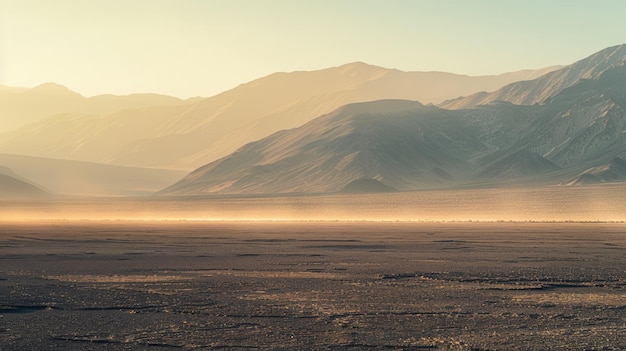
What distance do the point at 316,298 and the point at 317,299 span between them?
0.17 m

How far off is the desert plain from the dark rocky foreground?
4 centimetres

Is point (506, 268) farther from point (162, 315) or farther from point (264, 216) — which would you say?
point (264, 216)

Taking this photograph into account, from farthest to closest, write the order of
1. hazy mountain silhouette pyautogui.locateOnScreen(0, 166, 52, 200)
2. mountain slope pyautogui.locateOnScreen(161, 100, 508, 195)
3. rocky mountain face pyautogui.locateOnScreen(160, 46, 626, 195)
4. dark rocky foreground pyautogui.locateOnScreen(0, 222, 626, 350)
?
hazy mountain silhouette pyautogui.locateOnScreen(0, 166, 52, 200) < mountain slope pyautogui.locateOnScreen(161, 100, 508, 195) < rocky mountain face pyautogui.locateOnScreen(160, 46, 626, 195) < dark rocky foreground pyautogui.locateOnScreen(0, 222, 626, 350)

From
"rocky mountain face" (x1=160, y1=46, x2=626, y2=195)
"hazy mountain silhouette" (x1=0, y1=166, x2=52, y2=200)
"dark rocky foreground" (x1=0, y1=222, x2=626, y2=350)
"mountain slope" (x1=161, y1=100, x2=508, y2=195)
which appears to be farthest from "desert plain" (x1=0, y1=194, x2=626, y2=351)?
"hazy mountain silhouette" (x1=0, y1=166, x2=52, y2=200)

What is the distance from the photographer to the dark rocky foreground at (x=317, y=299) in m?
16.4

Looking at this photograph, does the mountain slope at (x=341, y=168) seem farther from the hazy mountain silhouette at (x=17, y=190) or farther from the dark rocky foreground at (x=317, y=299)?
the dark rocky foreground at (x=317, y=299)

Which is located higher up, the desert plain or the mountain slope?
the mountain slope

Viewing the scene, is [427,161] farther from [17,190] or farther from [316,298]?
[316,298]

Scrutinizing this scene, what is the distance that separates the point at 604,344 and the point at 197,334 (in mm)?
7624

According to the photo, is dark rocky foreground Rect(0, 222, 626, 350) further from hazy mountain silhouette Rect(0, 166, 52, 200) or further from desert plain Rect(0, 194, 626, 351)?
hazy mountain silhouette Rect(0, 166, 52, 200)

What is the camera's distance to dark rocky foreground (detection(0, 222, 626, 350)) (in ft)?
53.7

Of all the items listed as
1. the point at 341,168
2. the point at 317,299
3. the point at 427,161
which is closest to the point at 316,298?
the point at 317,299

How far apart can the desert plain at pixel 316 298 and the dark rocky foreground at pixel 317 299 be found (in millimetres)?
39

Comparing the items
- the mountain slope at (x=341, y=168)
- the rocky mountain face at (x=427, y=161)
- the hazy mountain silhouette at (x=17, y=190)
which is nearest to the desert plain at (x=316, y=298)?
the rocky mountain face at (x=427, y=161)
